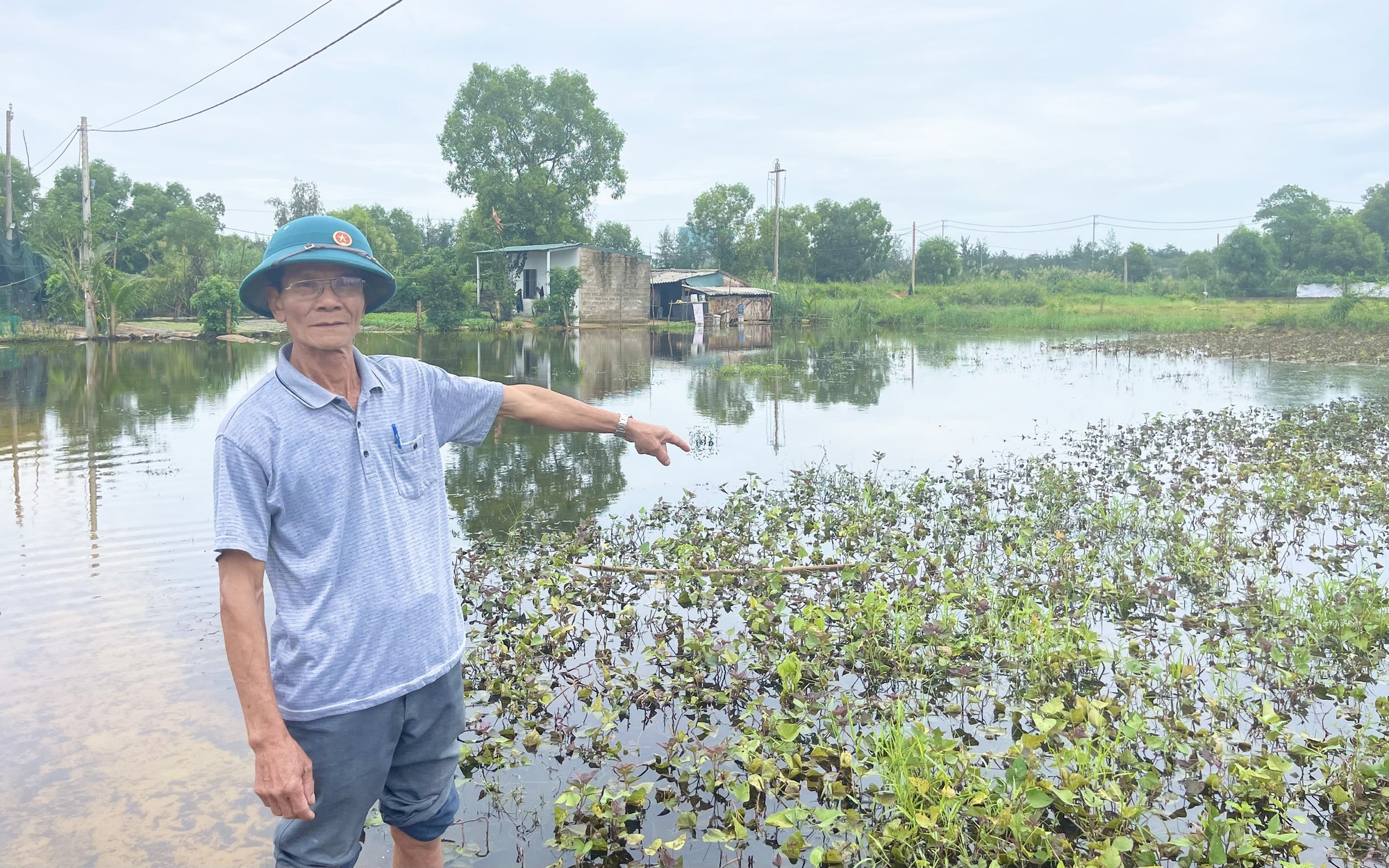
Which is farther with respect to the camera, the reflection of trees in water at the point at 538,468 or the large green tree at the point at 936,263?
the large green tree at the point at 936,263

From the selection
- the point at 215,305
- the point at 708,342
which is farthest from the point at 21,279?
the point at 708,342

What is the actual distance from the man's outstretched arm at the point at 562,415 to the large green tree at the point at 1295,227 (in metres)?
59.2

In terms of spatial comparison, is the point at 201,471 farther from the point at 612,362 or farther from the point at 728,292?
the point at 728,292

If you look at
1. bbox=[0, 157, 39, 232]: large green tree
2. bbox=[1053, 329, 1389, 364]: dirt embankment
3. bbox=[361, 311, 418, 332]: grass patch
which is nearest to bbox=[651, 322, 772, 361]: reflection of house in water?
bbox=[361, 311, 418, 332]: grass patch

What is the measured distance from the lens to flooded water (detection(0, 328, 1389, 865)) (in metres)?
3.84

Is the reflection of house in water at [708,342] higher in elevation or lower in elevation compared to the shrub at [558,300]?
lower

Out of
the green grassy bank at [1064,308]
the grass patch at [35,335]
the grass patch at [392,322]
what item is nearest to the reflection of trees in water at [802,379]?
the green grassy bank at [1064,308]

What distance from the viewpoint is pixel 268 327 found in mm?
36406

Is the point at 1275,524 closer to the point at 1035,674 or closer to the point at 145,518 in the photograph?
the point at 1035,674

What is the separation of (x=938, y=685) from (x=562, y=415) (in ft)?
8.65

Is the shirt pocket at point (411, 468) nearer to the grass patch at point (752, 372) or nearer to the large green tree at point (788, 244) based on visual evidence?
the grass patch at point (752, 372)

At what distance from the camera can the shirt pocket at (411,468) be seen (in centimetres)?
248

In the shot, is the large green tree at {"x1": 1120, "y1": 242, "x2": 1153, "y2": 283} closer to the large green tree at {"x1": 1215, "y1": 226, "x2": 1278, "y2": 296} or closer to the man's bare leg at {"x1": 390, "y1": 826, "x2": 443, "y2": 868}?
the large green tree at {"x1": 1215, "y1": 226, "x2": 1278, "y2": 296}

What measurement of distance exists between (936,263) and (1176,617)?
5784 cm
